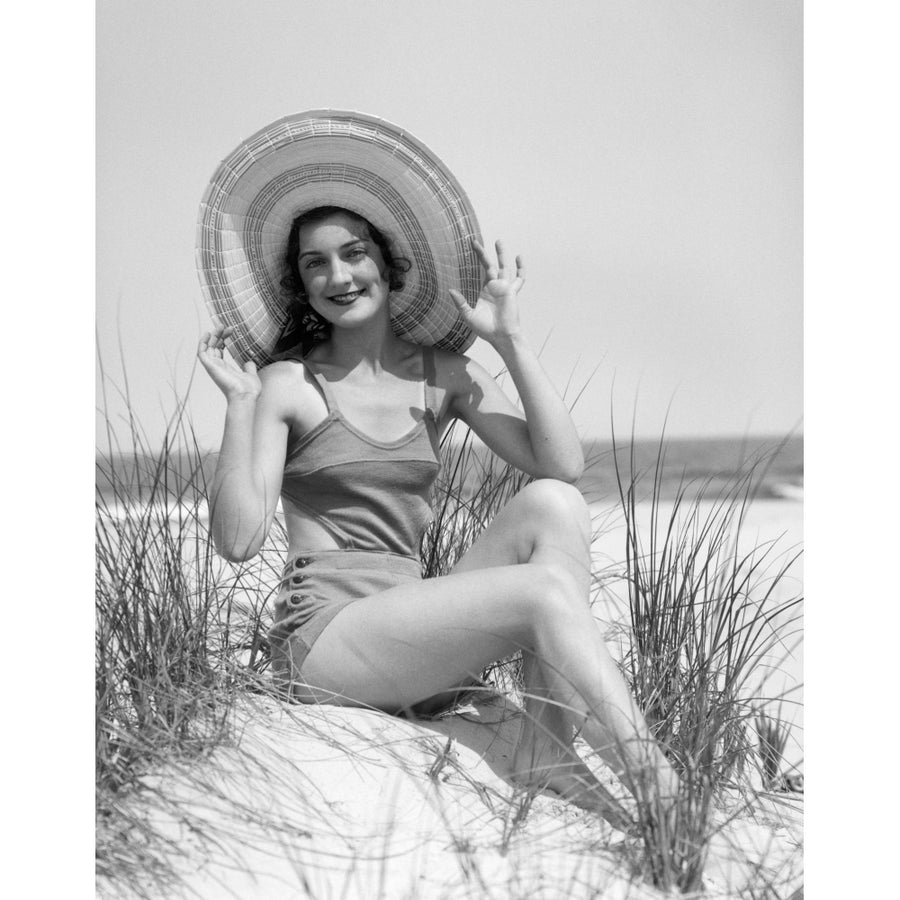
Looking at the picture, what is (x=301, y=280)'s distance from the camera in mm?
2627

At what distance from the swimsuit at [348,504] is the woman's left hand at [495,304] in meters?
0.26

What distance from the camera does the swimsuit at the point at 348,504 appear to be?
2.48 meters

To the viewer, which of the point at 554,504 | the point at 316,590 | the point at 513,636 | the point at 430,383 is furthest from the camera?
the point at 430,383

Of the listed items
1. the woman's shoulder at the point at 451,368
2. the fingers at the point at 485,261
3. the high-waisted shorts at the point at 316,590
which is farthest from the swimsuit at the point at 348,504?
the fingers at the point at 485,261

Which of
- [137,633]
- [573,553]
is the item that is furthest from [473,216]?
[137,633]

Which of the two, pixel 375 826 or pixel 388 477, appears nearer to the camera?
pixel 375 826

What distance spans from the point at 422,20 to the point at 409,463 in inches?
46.9

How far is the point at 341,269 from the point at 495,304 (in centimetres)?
34

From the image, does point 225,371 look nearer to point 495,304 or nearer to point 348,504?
point 348,504

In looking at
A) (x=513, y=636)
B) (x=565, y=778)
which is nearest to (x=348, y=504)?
(x=513, y=636)

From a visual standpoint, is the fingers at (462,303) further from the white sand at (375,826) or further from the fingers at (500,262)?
the white sand at (375,826)

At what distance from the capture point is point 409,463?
102 inches

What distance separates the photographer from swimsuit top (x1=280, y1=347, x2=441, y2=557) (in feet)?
8.32
